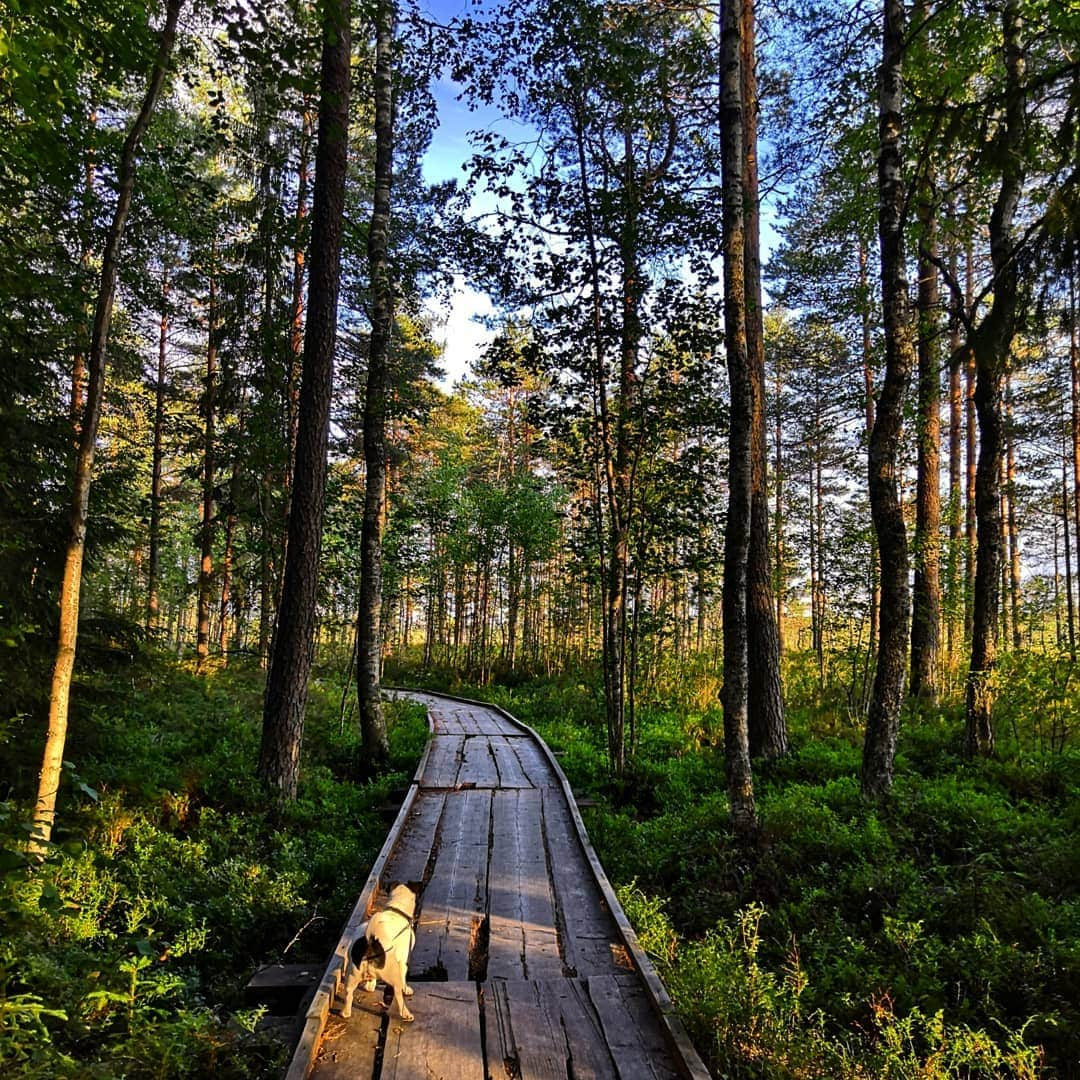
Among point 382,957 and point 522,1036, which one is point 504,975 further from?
point 382,957

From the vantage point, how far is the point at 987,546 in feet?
27.6

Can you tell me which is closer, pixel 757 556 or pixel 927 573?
pixel 757 556

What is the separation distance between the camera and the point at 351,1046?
9.96 feet

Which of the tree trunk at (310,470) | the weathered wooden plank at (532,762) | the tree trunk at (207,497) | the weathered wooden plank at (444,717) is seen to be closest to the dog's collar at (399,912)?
the tree trunk at (310,470)

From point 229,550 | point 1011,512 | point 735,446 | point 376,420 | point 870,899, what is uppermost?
point 1011,512

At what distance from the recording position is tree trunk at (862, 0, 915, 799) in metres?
7.14

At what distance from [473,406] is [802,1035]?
2723 centimetres

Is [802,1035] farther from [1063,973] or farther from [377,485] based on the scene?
[377,485]

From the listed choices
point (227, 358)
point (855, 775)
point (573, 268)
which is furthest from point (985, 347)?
point (227, 358)

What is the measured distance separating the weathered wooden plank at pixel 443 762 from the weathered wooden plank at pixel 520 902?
1.29 m

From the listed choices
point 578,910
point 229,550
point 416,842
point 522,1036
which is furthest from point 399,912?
point 229,550

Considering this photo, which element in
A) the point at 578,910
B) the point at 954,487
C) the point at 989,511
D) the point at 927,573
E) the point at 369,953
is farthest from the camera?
the point at 954,487

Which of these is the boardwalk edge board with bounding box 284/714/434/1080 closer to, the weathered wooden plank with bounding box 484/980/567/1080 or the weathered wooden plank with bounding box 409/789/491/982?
the weathered wooden plank with bounding box 409/789/491/982

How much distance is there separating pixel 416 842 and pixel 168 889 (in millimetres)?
2024
